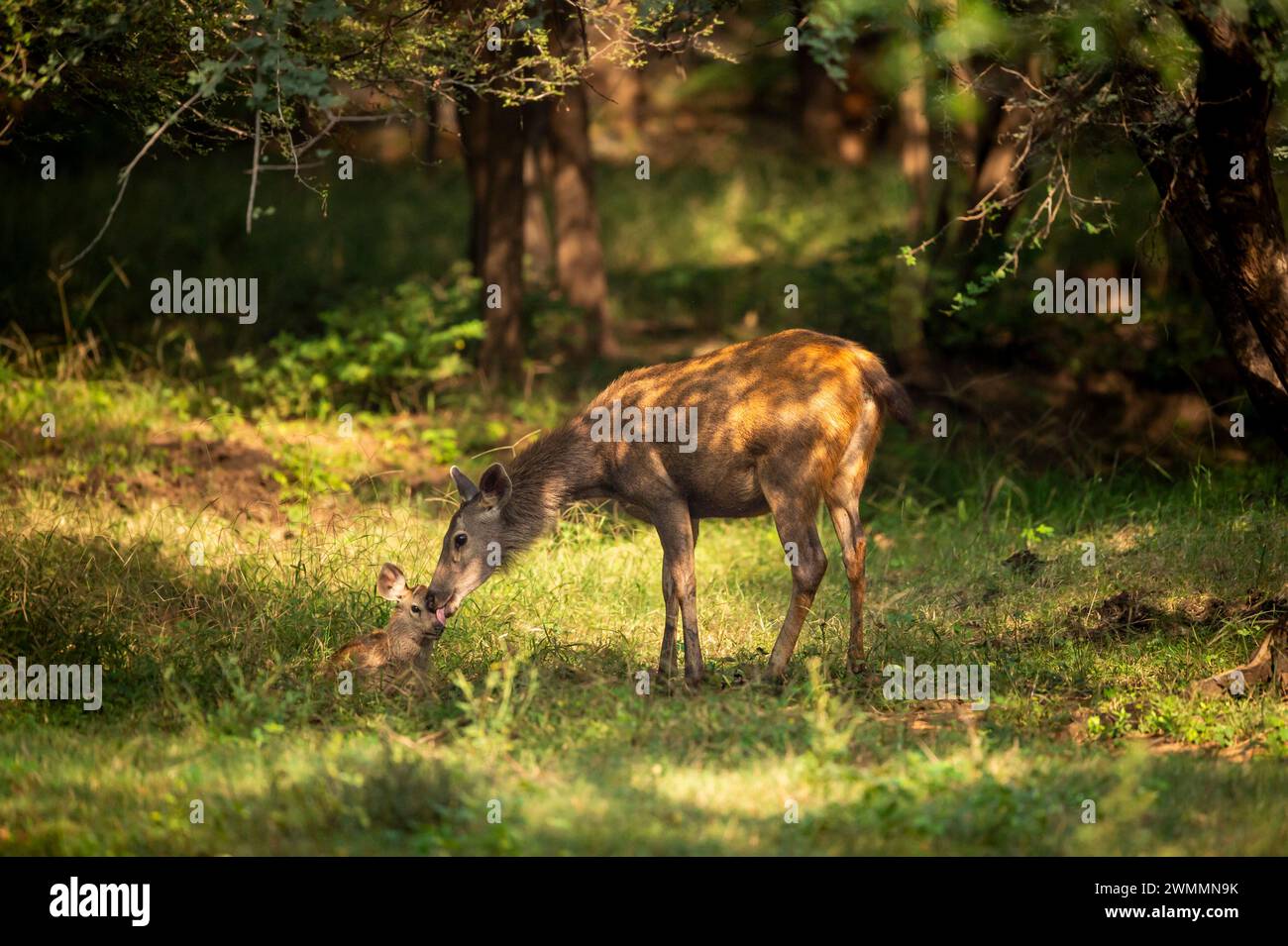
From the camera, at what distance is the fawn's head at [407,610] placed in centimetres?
791

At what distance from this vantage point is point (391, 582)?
8.02 metres

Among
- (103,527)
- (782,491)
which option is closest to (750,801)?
(782,491)

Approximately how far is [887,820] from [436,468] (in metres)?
7.27

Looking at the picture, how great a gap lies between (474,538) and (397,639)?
745 mm

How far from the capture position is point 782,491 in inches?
306

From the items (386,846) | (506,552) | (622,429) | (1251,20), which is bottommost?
(386,846)

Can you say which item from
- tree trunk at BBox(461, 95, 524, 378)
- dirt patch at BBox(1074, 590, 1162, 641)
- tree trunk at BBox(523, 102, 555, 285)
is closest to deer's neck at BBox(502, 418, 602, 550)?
dirt patch at BBox(1074, 590, 1162, 641)

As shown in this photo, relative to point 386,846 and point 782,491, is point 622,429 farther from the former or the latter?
point 386,846

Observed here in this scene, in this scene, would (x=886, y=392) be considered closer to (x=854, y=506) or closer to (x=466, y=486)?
(x=854, y=506)
